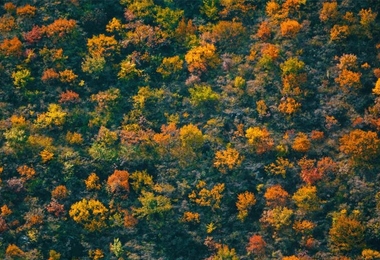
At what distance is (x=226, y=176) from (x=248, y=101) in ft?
21.4

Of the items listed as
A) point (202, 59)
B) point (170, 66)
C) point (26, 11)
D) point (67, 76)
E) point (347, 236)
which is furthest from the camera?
point (26, 11)

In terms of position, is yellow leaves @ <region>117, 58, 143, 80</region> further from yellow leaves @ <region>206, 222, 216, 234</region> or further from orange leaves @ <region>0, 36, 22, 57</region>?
yellow leaves @ <region>206, 222, 216, 234</region>

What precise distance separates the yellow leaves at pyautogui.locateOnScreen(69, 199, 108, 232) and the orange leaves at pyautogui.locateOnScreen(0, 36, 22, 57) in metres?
13.8

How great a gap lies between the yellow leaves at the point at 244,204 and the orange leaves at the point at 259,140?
3.69 meters

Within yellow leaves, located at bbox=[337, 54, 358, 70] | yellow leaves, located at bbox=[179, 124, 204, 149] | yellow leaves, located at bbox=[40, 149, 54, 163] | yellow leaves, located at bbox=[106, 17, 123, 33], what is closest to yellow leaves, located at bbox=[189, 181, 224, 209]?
yellow leaves, located at bbox=[179, 124, 204, 149]

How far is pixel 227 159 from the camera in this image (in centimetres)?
5662

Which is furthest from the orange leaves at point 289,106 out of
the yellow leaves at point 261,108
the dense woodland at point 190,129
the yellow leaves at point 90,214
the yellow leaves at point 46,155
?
the yellow leaves at point 46,155

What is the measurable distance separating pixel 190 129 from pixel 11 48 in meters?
15.8

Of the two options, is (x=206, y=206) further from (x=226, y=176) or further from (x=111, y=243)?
(x=111, y=243)

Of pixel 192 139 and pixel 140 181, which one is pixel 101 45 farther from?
pixel 140 181

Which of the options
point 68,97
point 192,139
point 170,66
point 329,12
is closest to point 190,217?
point 192,139

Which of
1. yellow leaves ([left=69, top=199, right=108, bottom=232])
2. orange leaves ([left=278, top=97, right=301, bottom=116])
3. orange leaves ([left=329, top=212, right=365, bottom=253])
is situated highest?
orange leaves ([left=278, top=97, right=301, bottom=116])

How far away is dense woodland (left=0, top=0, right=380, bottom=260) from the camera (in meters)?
54.4

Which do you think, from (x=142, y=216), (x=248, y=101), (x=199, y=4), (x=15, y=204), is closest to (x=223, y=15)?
(x=199, y=4)
